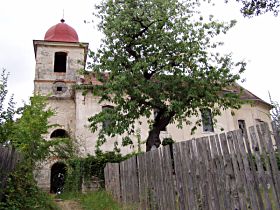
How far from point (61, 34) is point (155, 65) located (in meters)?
16.3

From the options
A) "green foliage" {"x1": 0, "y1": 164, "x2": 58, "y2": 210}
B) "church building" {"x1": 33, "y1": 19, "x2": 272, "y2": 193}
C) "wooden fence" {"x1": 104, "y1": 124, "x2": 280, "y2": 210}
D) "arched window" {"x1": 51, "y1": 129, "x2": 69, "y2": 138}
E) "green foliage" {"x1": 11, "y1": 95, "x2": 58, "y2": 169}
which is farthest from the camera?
"arched window" {"x1": 51, "y1": 129, "x2": 69, "y2": 138}

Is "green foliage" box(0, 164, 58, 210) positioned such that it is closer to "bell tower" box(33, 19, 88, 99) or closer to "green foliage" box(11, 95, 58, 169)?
"green foliage" box(11, 95, 58, 169)

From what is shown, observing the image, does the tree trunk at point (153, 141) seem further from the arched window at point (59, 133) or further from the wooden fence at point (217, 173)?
the arched window at point (59, 133)

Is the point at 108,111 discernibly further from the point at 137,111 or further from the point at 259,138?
the point at 259,138

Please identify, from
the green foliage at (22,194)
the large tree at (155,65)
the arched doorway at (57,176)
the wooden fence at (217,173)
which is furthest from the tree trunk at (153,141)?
the arched doorway at (57,176)

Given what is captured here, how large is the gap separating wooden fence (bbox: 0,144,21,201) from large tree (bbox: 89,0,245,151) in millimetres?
4384

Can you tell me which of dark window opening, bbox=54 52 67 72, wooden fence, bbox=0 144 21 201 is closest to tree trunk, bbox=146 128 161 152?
wooden fence, bbox=0 144 21 201

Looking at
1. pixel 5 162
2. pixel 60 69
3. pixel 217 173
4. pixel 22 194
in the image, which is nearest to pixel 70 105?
pixel 60 69

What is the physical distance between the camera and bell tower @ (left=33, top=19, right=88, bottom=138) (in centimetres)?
2212

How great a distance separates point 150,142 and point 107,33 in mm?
4893

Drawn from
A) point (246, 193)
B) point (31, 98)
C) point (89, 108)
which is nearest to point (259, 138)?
point (246, 193)

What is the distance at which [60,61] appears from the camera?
25312mm

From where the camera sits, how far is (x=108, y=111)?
1163 centimetres

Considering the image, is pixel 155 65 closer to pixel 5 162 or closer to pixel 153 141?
pixel 153 141
